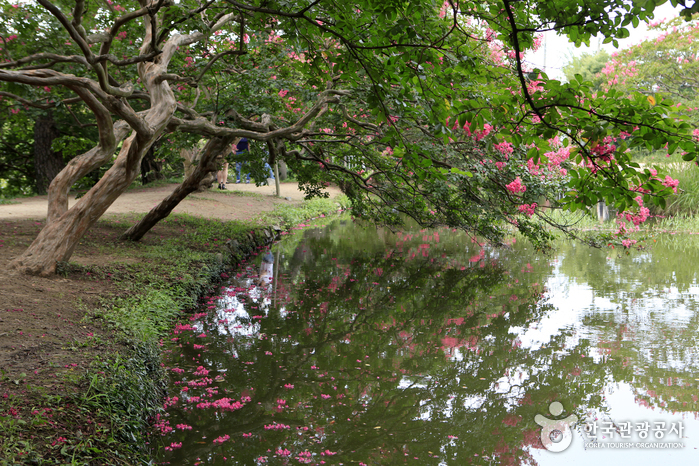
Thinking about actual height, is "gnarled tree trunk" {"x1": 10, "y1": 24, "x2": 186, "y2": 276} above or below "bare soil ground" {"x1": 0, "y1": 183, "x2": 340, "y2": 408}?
above

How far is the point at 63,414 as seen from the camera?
3.12 meters

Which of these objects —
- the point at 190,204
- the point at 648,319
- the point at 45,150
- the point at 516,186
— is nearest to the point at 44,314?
the point at 516,186

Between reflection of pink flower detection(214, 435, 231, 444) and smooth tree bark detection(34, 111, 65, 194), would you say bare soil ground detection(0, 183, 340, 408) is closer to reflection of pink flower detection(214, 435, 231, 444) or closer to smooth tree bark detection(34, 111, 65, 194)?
reflection of pink flower detection(214, 435, 231, 444)

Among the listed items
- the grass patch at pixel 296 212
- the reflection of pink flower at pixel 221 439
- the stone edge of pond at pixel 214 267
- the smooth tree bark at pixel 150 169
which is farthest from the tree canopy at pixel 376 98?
the smooth tree bark at pixel 150 169

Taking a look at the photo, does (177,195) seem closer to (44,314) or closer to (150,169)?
(44,314)

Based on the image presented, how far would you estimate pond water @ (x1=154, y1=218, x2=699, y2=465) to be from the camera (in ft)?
12.6

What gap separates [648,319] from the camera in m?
6.79

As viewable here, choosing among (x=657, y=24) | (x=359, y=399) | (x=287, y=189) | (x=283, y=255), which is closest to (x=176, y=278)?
(x=359, y=399)

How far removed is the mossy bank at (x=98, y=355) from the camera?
115 inches

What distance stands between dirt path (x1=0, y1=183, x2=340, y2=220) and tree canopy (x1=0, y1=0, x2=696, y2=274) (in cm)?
261

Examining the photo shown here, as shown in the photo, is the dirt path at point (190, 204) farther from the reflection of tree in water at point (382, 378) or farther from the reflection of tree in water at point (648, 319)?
the reflection of tree in water at point (648, 319)

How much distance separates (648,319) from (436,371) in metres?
3.42

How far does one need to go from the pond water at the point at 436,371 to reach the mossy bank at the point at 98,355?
0.30m

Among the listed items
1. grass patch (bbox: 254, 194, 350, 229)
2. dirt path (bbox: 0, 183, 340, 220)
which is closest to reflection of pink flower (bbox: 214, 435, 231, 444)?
dirt path (bbox: 0, 183, 340, 220)
